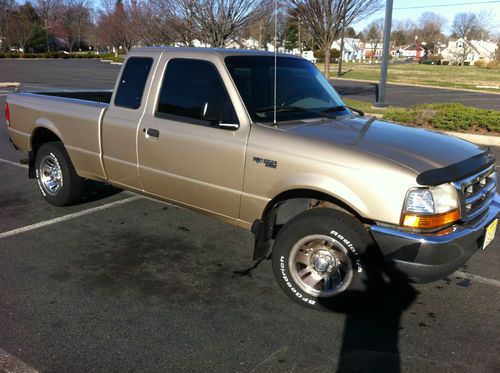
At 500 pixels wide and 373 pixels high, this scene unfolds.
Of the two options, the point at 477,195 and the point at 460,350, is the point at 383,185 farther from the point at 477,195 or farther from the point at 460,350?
the point at 460,350

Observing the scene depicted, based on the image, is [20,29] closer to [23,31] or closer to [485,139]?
[23,31]

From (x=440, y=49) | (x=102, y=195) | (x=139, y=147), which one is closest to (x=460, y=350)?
(x=139, y=147)

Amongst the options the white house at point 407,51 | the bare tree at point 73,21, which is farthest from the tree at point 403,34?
the bare tree at point 73,21

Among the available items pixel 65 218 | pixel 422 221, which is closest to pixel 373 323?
pixel 422 221

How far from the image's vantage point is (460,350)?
124 inches

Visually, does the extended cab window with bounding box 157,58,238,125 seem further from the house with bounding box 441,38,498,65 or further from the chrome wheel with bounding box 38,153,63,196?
the house with bounding box 441,38,498,65

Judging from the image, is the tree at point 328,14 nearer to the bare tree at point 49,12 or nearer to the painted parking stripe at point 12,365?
the painted parking stripe at point 12,365

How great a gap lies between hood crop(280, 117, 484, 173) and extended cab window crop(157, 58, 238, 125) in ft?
2.11

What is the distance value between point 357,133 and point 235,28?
11.4 metres

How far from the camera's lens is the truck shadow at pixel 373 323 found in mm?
3012

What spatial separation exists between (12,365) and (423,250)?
8.62ft

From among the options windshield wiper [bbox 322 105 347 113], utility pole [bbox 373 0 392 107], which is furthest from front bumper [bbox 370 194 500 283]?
utility pole [bbox 373 0 392 107]

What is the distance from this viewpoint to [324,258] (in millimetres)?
3594

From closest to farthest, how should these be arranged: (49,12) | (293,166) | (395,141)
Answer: (293,166) < (395,141) < (49,12)
